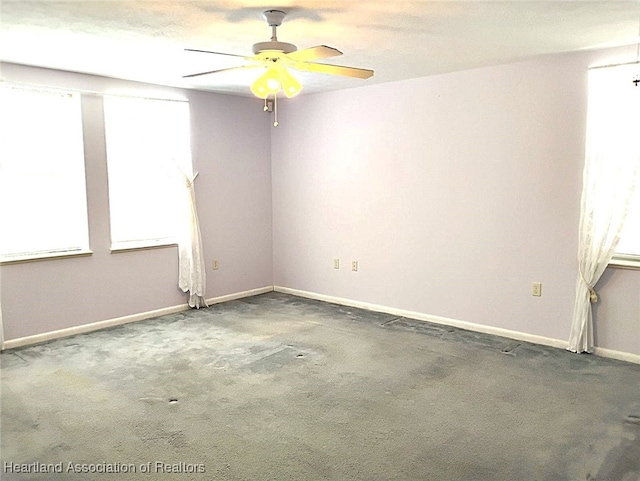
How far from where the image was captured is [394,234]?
5.46 m

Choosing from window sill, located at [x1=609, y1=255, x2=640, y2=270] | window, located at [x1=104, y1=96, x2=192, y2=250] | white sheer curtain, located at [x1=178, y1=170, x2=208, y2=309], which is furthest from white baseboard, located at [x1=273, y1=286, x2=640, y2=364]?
window, located at [x1=104, y1=96, x2=192, y2=250]

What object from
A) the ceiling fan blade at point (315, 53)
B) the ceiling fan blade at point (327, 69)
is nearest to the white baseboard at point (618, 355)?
the ceiling fan blade at point (327, 69)

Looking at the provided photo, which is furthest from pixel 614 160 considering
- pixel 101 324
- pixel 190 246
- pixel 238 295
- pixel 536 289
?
pixel 101 324

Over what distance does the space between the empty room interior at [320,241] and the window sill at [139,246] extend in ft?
0.10

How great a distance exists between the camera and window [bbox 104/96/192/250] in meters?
5.11

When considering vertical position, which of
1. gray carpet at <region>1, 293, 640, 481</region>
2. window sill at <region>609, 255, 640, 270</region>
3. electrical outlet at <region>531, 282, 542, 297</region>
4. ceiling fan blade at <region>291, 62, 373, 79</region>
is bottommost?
gray carpet at <region>1, 293, 640, 481</region>

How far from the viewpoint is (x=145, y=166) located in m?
5.33

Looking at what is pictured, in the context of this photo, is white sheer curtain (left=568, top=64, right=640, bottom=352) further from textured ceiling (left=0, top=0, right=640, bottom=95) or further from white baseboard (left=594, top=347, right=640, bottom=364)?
textured ceiling (left=0, top=0, right=640, bottom=95)

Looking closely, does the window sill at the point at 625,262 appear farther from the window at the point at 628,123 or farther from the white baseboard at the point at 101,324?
the white baseboard at the point at 101,324

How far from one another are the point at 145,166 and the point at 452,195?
298cm

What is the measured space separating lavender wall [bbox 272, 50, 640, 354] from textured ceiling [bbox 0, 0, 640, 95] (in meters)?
0.46

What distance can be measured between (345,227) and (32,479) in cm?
394

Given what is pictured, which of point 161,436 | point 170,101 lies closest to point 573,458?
point 161,436

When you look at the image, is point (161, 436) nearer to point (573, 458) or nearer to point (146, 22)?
point (573, 458)
